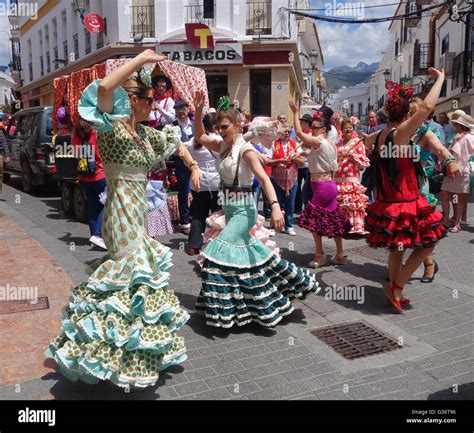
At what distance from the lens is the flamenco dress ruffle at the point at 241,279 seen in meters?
4.18

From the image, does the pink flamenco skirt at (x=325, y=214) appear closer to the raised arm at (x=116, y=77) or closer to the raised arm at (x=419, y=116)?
the raised arm at (x=419, y=116)

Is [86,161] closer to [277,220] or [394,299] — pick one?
[277,220]

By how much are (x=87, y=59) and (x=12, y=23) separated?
22333 mm

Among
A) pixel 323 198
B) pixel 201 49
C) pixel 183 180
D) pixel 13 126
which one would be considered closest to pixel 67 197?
pixel 183 180

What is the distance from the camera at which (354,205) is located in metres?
6.51

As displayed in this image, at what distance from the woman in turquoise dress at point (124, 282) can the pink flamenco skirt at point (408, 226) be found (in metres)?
2.20

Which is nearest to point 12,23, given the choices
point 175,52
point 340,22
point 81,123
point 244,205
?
point 175,52

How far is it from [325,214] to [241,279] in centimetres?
236

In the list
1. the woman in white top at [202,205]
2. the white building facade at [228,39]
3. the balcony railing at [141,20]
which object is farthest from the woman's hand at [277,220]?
the balcony railing at [141,20]

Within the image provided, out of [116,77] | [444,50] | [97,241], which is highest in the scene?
[444,50]

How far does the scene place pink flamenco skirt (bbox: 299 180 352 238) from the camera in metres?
6.20

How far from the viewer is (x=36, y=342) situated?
13.2 ft

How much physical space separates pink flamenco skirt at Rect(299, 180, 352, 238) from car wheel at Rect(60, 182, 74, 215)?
5151 millimetres
